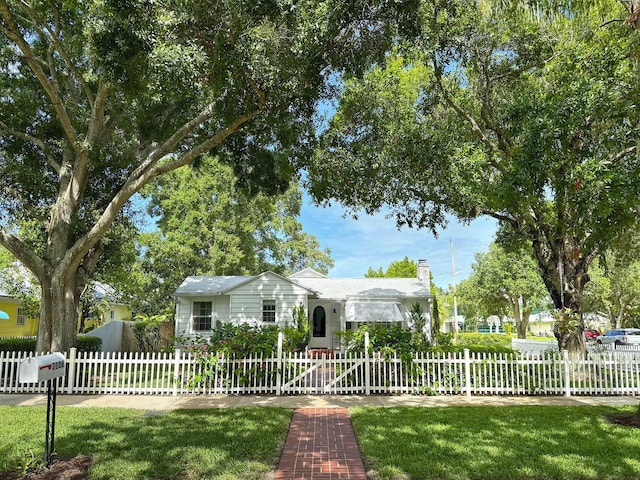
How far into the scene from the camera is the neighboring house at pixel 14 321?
23284 mm

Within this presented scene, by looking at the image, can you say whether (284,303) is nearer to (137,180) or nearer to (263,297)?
(263,297)

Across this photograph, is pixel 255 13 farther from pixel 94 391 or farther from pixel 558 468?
pixel 94 391

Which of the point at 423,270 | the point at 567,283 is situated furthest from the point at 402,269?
the point at 567,283

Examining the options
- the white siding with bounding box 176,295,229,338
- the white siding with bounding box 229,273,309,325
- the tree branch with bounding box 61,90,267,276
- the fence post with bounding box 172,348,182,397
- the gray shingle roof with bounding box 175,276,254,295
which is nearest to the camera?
the fence post with bounding box 172,348,182,397

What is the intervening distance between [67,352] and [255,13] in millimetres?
9976

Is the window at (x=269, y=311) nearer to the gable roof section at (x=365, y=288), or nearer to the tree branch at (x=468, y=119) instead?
the gable roof section at (x=365, y=288)

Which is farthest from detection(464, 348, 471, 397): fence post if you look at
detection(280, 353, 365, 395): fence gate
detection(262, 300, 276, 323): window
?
detection(262, 300, 276, 323): window

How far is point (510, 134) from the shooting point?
11094 millimetres

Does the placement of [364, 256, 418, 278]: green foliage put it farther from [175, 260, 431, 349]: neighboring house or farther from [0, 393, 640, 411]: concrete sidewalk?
[0, 393, 640, 411]: concrete sidewalk

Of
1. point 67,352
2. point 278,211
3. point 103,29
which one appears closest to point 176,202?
point 278,211

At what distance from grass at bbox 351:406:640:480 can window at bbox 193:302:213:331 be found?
11992 millimetres

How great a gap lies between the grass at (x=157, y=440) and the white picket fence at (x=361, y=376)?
6.74 feet

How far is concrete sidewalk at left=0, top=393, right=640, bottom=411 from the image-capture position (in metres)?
9.93

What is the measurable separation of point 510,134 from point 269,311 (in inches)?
473
